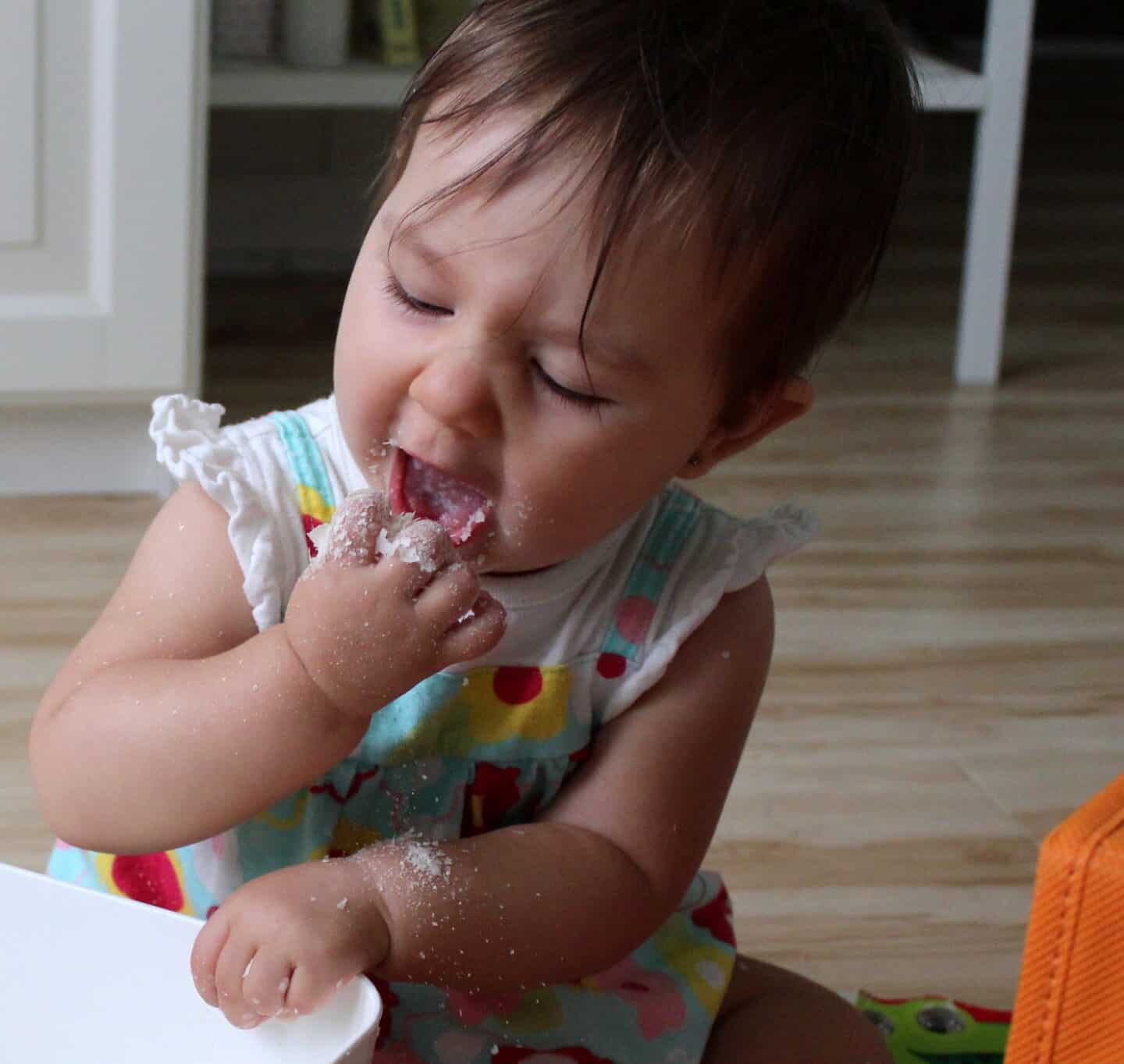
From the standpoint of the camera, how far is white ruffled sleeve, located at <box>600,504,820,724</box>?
76 cm

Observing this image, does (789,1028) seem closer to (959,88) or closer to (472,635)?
(472,635)

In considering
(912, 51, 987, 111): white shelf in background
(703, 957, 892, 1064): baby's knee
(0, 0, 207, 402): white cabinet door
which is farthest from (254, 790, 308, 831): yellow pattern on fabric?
(912, 51, 987, 111): white shelf in background

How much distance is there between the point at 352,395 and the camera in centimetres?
67

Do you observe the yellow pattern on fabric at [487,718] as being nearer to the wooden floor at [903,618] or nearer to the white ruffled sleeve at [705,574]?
the white ruffled sleeve at [705,574]

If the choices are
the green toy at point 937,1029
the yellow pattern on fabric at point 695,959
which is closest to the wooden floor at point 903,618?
the green toy at point 937,1029

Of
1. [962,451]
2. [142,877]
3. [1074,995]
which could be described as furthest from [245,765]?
[962,451]

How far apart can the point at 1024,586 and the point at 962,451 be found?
326 mm

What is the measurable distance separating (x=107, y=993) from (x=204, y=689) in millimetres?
107

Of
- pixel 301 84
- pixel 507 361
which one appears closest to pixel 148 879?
pixel 507 361

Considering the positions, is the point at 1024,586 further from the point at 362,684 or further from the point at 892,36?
the point at 362,684

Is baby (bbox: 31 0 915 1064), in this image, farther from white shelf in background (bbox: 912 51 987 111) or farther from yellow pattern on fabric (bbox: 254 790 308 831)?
white shelf in background (bbox: 912 51 987 111)

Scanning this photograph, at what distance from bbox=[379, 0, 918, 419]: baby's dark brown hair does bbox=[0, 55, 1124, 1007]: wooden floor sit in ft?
1.45

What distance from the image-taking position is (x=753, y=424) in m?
0.74

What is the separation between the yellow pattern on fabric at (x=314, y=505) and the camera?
75 cm
